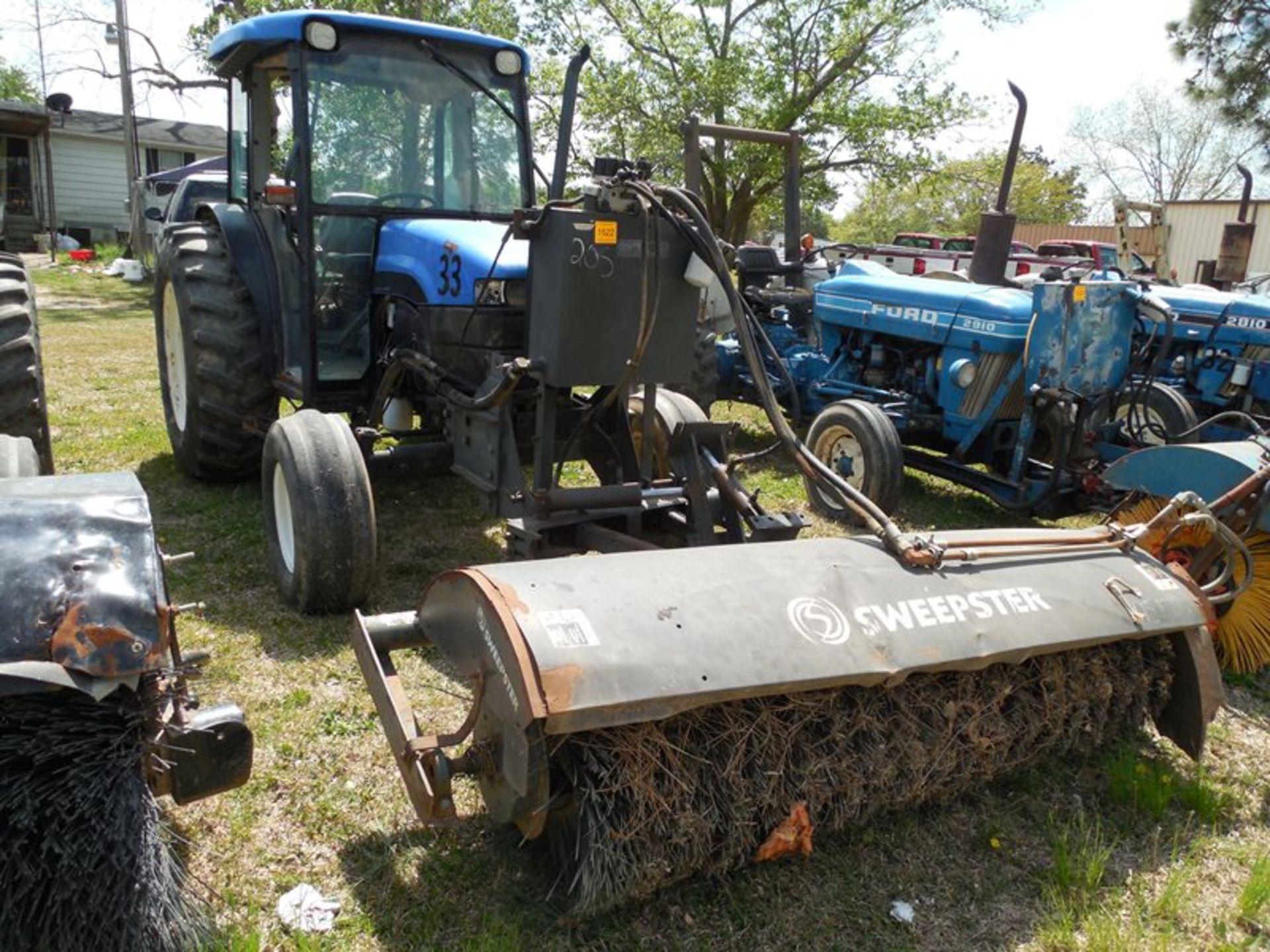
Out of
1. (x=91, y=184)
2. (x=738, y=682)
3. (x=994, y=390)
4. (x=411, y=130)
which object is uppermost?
(x=411, y=130)

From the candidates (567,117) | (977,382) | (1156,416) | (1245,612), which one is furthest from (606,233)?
(1156,416)

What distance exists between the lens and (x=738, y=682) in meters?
2.20

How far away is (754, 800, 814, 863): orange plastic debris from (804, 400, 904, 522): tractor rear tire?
283 cm

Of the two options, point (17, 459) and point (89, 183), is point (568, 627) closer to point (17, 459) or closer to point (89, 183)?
point (17, 459)

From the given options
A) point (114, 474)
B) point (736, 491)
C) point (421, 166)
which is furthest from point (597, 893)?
point (421, 166)

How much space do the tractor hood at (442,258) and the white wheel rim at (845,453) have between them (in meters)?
2.28

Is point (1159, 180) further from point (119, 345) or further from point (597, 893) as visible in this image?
point (597, 893)

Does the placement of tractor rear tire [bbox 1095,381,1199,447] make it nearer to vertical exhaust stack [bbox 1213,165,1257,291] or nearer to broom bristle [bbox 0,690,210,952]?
vertical exhaust stack [bbox 1213,165,1257,291]

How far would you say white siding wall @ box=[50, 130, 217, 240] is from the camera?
2589 centimetres

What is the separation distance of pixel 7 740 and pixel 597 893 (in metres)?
1.18

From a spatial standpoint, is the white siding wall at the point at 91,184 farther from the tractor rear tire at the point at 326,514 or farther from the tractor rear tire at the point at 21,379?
the tractor rear tire at the point at 326,514

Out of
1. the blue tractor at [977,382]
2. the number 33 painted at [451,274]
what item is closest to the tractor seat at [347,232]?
the number 33 painted at [451,274]

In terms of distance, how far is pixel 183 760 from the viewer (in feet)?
6.39

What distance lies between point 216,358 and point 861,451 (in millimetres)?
3341
